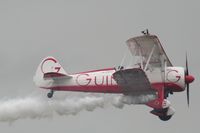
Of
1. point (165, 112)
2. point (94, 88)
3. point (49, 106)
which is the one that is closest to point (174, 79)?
point (165, 112)

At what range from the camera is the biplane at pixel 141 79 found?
1703 inches

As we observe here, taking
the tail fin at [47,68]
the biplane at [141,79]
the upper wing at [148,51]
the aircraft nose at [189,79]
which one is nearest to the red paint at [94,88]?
the biplane at [141,79]

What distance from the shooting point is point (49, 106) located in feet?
150

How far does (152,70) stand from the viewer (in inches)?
1741

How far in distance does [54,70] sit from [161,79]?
5.06m

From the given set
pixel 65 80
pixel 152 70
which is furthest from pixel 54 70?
pixel 152 70

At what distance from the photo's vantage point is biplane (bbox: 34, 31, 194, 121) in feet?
142

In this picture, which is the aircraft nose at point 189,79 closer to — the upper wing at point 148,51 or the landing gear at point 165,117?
the upper wing at point 148,51

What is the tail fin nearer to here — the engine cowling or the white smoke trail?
the white smoke trail

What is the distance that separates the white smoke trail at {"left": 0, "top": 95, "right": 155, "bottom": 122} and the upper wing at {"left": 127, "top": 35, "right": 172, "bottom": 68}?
1934mm

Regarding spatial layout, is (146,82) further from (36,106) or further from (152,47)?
(36,106)

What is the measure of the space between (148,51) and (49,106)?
15.9ft

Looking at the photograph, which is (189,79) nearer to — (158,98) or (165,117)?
(158,98)

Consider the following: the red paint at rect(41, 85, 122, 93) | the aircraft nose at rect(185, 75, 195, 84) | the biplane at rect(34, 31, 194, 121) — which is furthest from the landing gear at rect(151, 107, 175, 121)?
the red paint at rect(41, 85, 122, 93)
